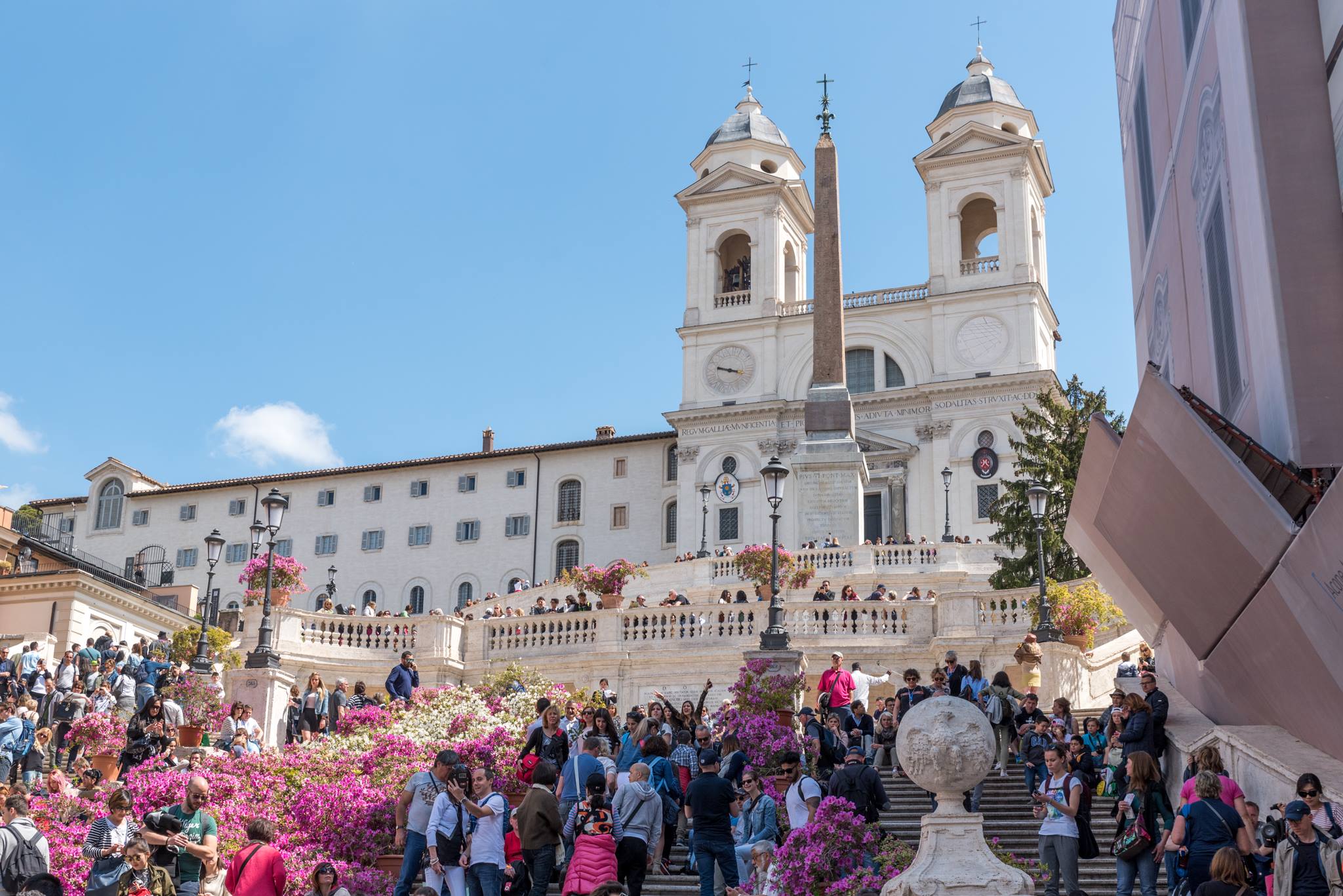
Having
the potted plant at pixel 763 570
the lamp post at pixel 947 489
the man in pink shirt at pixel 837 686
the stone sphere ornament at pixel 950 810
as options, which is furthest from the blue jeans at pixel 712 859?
the lamp post at pixel 947 489

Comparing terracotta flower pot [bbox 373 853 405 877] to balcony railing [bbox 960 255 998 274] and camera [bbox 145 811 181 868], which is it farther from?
balcony railing [bbox 960 255 998 274]

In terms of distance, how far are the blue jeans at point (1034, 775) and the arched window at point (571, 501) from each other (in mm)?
50861

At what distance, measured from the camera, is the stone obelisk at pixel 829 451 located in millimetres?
48156

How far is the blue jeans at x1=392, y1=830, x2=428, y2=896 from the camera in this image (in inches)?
502

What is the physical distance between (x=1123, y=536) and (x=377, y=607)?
5019cm

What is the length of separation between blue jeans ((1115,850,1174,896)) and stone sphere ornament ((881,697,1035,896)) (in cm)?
267

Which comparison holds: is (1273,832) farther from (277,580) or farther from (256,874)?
(277,580)

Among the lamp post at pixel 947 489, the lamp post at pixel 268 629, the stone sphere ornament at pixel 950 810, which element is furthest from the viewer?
the lamp post at pixel 947 489

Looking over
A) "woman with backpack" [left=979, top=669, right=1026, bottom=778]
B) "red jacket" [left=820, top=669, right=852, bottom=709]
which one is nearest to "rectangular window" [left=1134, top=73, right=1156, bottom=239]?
"woman with backpack" [left=979, top=669, right=1026, bottom=778]

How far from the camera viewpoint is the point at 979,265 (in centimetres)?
6303

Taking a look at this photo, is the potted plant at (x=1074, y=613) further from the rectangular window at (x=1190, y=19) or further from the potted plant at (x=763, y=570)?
the rectangular window at (x=1190, y=19)

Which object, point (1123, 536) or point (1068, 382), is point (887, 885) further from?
point (1068, 382)

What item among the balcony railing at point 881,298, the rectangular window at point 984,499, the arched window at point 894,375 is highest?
the balcony railing at point 881,298

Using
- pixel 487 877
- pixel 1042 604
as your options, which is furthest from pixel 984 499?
pixel 487 877
